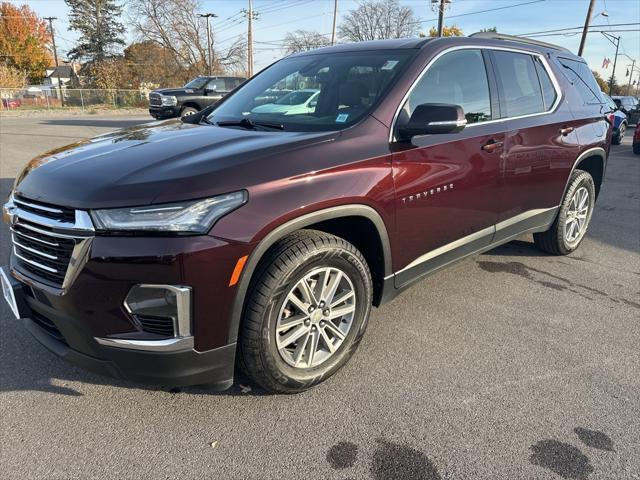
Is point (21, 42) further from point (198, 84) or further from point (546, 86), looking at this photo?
point (546, 86)

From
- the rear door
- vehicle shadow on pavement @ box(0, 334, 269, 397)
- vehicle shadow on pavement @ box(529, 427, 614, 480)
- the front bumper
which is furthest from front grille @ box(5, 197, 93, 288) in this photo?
the rear door

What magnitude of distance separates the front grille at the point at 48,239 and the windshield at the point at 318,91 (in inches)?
51.0

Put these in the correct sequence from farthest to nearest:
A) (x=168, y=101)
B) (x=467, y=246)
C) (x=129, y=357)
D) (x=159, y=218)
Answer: (x=168, y=101) < (x=467, y=246) < (x=129, y=357) < (x=159, y=218)

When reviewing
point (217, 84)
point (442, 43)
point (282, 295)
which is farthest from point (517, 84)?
point (217, 84)

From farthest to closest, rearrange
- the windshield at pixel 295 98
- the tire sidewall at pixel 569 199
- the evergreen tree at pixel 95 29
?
the evergreen tree at pixel 95 29 < the tire sidewall at pixel 569 199 < the windshield at pixel 295 98

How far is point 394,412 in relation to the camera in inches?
96.1

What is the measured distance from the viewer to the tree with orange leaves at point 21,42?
174 feet

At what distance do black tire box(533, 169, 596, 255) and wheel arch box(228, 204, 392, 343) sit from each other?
240 cm

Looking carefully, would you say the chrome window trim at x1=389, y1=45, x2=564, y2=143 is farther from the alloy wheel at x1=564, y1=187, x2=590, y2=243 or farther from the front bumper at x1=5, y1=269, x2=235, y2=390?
the front bumper at x1=5, y1=269, x2=235, y2=390

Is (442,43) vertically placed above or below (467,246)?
above

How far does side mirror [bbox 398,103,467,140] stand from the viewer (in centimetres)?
258

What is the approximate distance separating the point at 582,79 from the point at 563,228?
1.45 meters

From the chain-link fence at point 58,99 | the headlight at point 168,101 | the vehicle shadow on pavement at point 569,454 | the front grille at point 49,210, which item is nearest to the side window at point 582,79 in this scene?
the vehicle shadow on pavement at point 569,454

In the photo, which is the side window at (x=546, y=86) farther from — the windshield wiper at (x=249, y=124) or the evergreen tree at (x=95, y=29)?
the evergreen tree at (x=95, y=29)
